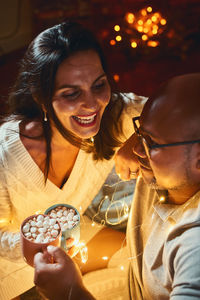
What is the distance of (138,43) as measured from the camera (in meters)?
4.52

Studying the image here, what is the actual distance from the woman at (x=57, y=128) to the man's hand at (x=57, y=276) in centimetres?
55

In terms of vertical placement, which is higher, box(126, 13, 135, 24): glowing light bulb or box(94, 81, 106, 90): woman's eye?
box(126, 13, 135, 24): glowing light bulb

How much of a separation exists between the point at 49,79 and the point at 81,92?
18cm

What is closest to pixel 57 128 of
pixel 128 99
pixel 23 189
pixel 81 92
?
pixel 81 92

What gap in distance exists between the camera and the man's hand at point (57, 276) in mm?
1226

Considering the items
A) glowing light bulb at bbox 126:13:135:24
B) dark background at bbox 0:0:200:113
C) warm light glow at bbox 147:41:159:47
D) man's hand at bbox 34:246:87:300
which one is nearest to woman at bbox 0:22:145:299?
man's hand at bbox 34:246:87:300

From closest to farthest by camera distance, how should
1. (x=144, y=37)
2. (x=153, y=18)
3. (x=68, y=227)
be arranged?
1. (x=68, y=227)
2. (x=153, y=18)
3. (x=144, y=37)

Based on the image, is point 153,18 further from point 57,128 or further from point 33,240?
point 33,240

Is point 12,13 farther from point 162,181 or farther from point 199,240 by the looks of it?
point 199,240

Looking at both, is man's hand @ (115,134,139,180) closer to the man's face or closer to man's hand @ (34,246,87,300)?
the man's face

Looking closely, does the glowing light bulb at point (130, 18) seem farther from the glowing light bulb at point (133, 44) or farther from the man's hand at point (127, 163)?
the man's hand at point (127, 163)

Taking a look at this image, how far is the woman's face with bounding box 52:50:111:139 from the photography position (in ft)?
5.24

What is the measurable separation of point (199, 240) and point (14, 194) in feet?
3.85

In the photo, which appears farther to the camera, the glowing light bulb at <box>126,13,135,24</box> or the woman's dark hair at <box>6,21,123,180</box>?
the glowing light bulb at <box>126,13,135,24</box>
